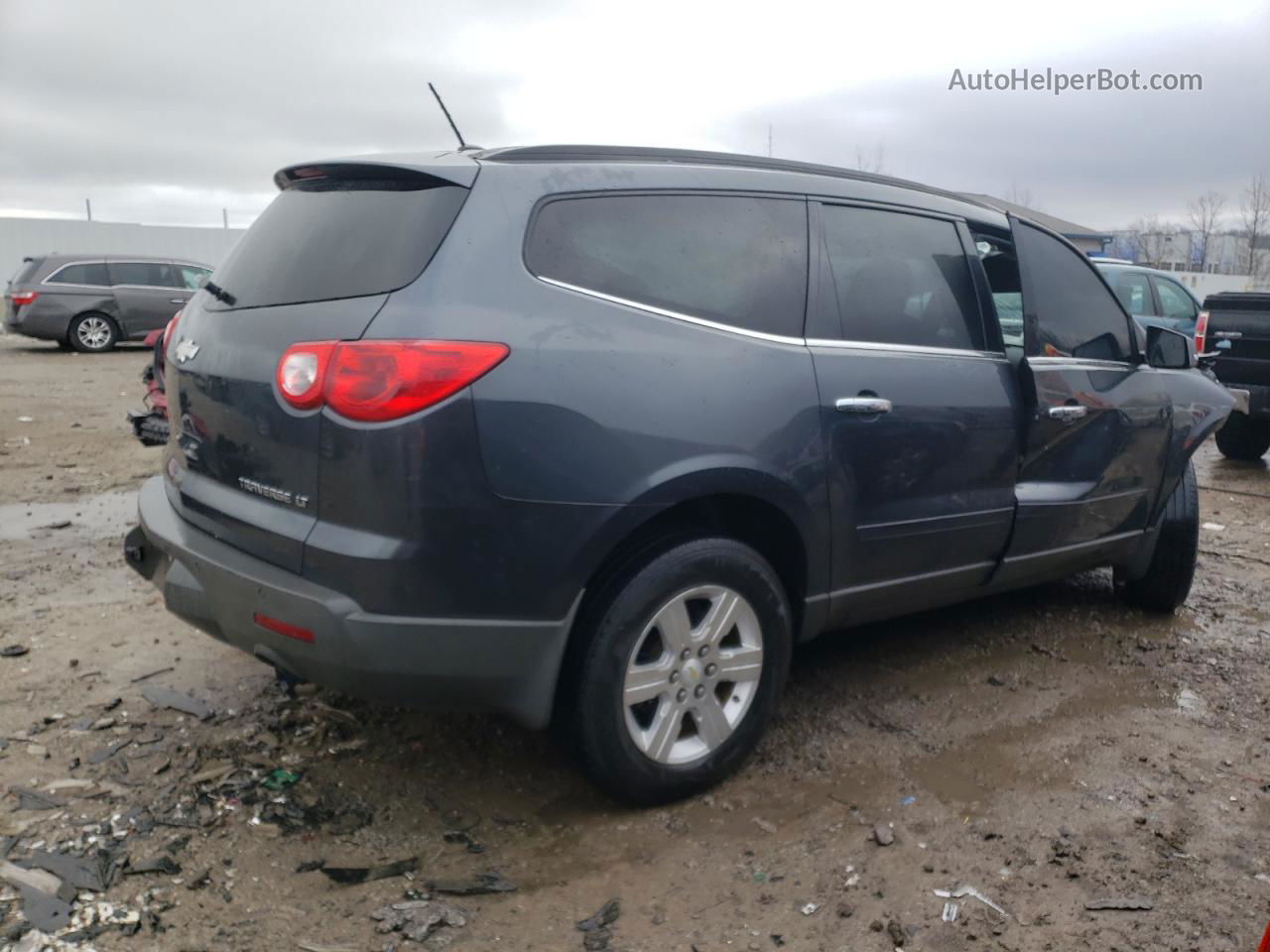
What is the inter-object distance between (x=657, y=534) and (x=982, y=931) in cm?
130

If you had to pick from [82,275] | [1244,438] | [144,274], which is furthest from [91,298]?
[1244,438]

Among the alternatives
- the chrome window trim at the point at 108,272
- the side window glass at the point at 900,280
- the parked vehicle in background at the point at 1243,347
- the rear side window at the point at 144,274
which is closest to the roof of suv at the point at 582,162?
the side window glass at the point at 900,280

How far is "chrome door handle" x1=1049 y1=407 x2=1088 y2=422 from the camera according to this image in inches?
162

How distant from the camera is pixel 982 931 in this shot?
263cm

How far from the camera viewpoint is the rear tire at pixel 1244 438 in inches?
376

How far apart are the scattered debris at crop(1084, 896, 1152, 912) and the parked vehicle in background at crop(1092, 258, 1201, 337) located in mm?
10614

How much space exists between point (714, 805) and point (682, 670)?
46 centimetres

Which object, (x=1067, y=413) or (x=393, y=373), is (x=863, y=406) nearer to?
(x=1067, y=413)

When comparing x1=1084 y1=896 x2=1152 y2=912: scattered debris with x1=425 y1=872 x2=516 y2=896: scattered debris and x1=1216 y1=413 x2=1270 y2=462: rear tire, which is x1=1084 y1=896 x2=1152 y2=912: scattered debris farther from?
x1=1216 y1=413 x2=1270 y2=462: rear tire

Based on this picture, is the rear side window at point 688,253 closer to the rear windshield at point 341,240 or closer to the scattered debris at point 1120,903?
the rear windshield at point 341,240

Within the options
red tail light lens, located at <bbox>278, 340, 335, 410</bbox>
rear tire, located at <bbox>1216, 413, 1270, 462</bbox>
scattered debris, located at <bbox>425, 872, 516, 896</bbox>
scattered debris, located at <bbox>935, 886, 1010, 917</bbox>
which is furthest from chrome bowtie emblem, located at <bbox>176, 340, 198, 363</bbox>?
rear tire, located at <bbox>1216, 413, 1270, 462</bbox>

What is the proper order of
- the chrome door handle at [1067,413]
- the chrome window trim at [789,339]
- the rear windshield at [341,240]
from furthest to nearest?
the chrome door handle at [1067,413]
the chrome window trim at [789,339]
the rear windshield at [341,240]

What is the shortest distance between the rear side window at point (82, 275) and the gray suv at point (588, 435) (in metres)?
16.6

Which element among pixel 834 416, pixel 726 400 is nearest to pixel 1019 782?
pixel 834 416
